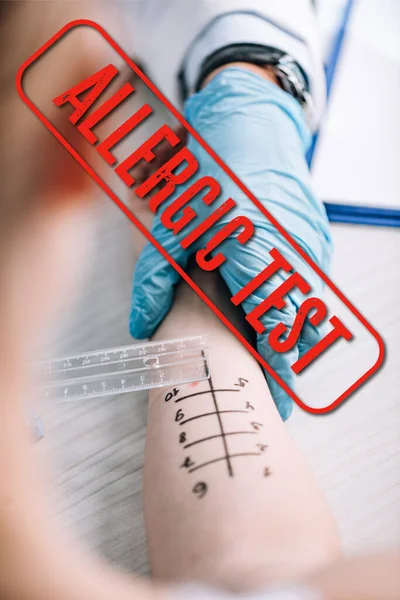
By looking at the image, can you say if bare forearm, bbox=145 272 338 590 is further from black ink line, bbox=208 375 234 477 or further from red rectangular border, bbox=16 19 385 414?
red rectangular border, bbox=16 19 385 414

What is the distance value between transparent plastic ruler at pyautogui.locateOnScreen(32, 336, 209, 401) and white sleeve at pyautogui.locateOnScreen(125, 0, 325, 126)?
2.47 feet

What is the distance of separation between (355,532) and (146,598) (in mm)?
496

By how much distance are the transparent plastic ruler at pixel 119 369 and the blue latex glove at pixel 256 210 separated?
11 cm

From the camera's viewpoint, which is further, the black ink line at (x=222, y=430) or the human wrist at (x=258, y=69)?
the human wrist at (x=258, y=69)

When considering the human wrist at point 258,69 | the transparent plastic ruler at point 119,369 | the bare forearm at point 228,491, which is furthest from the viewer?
the human wrist at point 258,69

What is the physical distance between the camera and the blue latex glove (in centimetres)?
95

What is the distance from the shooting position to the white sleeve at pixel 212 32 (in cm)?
128

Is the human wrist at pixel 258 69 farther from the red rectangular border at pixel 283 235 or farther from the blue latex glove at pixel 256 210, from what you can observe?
the red rectangular border at pixel 283 235

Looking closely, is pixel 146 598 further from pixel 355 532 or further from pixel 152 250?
pixel 152 250

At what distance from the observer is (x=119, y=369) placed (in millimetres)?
919

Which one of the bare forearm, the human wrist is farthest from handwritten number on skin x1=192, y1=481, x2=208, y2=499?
the human wrist

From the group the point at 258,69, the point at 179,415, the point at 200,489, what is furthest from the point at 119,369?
the point at 258,69

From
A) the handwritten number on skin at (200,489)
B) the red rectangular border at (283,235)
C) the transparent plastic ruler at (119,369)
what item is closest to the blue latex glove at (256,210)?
the red rectangular border at (283,235)

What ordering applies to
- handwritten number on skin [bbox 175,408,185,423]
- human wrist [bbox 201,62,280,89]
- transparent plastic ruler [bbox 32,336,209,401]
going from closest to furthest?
1. handwritten number on skin [bbox 175,408,185,423]
2. transparent plastic ruler [bbox 32,336,209,401]
3. human wrist [bbox 201,62,280,89]
